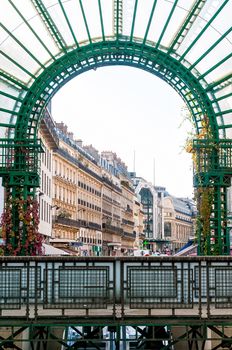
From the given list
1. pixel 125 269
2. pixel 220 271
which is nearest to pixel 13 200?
pixel 125 269

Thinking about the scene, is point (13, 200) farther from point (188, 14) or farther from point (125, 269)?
point (125, 269)

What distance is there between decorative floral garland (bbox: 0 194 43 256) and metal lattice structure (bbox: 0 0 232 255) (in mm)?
47

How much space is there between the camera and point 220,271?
44.3 ft

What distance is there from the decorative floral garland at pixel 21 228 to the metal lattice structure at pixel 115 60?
5 centimetres

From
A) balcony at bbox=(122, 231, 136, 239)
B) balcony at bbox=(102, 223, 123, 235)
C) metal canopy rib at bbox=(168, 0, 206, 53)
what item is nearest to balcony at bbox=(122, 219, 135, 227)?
balcony at bbox=(122, 231, 136, 239)

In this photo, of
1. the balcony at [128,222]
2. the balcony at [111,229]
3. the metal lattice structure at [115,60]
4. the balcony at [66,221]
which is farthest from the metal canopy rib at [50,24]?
the balcony at [128,222]

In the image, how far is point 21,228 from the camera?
24.4 meters

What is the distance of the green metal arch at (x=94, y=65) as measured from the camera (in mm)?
25031

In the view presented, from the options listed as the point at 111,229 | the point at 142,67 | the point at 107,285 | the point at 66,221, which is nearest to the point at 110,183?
the point at 111,229

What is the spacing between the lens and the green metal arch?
82.1ft

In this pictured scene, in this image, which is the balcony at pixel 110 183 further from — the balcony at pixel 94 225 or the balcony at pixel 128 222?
the balcony at pixel 94 225

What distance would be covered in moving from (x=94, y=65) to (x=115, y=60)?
2.57ft

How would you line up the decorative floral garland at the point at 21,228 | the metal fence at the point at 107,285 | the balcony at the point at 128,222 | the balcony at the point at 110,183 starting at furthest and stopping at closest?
the balcony at the point at 128,222, the balcony at the point at 110,183, the decorative floral garland at the point at 21,228, the metal fence at the point at 107,285

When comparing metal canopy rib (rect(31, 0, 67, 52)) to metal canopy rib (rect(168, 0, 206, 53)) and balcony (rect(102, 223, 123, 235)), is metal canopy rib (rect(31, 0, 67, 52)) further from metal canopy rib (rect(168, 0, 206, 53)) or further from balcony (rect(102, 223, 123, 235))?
balcony (rect(102, 223, 123, 235))
